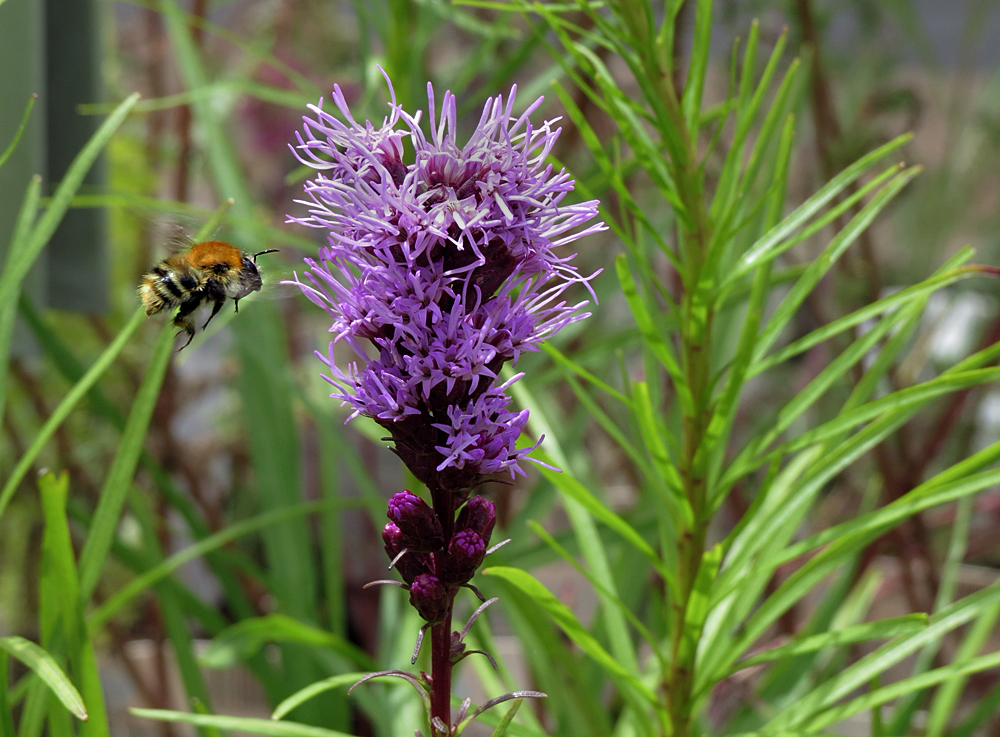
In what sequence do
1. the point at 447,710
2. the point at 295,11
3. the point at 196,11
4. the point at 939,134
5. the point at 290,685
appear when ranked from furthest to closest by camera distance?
the point at 939,134 < the point at 295,11 < the point at 196,11 < the point at 290,685 < the point at 447,710

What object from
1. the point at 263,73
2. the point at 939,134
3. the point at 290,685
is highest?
the point at 263,73

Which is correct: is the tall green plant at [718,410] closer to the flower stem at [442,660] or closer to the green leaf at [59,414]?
the flower stem at [442,660]

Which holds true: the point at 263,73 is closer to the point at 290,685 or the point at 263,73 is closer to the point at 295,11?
the point at 295,11

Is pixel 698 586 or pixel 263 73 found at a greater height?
pixel 263 73

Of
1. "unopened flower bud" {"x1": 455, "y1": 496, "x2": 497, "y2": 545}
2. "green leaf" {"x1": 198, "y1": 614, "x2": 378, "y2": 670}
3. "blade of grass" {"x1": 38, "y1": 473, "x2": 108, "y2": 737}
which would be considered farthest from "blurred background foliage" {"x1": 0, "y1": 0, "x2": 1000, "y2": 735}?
"unopened flower bud" {"x1": 455, "y1": 496, "x2": 497, "y2": 545}

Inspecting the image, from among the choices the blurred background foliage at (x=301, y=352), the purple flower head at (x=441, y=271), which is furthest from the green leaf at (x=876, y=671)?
the purple flower head at (x=441, y=271)

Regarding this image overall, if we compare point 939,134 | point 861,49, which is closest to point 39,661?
point 861,49

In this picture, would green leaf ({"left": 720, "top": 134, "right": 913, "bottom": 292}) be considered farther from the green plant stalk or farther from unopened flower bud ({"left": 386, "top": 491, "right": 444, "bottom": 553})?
unopened flower bud ({"left": 386, "top": 491, "right": 444, "bottom": 553})

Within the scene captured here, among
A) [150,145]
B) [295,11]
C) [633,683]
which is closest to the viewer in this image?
[633,683]
